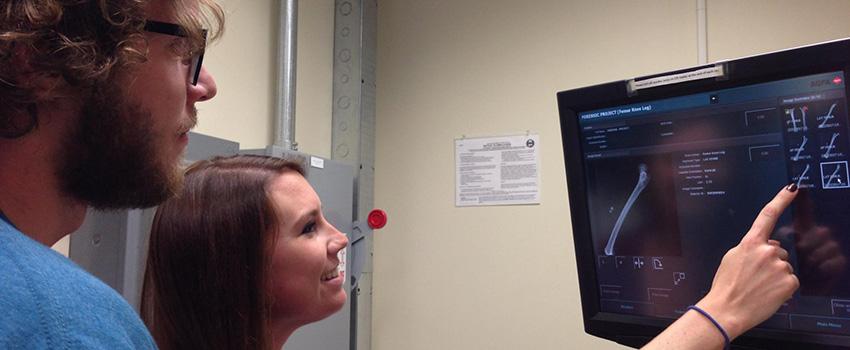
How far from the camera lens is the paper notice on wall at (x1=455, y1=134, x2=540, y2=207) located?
2.32 m

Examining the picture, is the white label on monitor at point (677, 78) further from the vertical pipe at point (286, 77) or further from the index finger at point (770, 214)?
the vertical pipe at point (286, 77)

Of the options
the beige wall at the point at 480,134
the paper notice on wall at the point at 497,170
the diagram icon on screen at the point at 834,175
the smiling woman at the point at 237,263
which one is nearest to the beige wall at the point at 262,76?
the beige wall at the point at 480,134

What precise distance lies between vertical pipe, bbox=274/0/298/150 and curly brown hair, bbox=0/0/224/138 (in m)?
1.44

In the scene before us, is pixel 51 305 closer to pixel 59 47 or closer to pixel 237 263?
pixel 59 47

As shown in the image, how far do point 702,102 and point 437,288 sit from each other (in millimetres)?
1576

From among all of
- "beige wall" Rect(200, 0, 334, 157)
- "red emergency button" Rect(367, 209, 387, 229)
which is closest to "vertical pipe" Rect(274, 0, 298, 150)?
"beige wall" Rect(200, 0, 334, 157)

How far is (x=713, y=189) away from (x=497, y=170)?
1403 mm

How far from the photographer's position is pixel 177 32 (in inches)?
30.1

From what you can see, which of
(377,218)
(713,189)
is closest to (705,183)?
(713,189)

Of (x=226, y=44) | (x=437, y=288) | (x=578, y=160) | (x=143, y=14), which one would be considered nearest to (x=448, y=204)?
(x=437, y=288)

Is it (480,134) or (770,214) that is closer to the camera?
(770,214)

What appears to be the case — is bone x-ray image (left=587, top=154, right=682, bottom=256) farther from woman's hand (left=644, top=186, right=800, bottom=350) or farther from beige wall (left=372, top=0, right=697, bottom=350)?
beige wall (left=372, top=0, right=697, bottom=350)

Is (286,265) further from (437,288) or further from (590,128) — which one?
(437,288)

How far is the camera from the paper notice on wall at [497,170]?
2322mm
